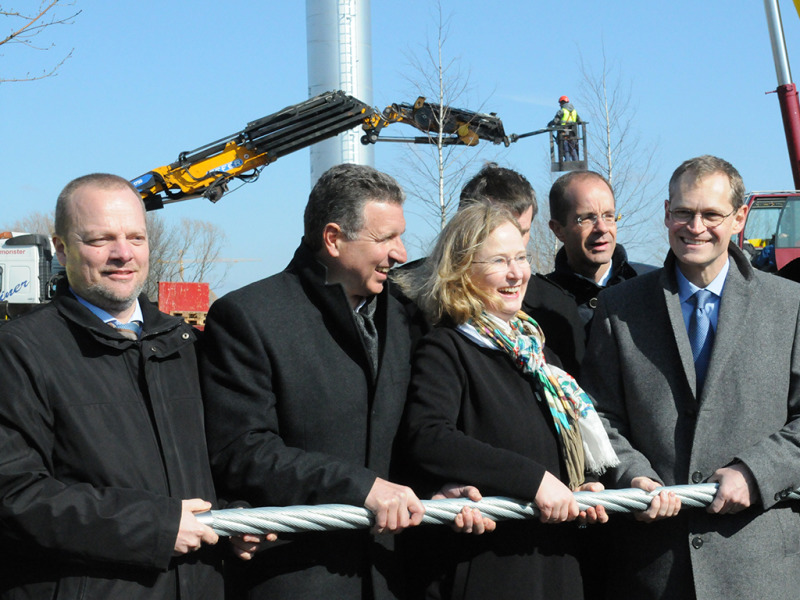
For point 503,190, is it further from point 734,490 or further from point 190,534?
point 190,534

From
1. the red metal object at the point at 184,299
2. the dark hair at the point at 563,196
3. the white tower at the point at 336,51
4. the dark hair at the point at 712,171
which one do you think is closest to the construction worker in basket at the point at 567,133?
the white tower at the point at 336,51

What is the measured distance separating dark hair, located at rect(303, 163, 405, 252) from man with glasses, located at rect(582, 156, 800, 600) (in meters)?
0.97

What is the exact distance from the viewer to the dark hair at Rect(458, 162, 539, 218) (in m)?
3.97

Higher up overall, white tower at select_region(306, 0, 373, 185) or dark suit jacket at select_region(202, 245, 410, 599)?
white tower at select_region(306, 0, 373, 185)

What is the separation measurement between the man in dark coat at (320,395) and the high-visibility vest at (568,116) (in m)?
A: 19.4

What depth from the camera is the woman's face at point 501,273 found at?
2957mm

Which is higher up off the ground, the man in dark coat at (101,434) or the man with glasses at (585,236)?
the man with glasses at (585,236)

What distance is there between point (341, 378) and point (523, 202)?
1518mm

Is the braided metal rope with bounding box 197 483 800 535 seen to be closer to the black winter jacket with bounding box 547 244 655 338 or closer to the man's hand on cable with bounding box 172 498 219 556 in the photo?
the man's hand on cable with bounding box 172 498 219 556

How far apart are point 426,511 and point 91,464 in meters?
0.90

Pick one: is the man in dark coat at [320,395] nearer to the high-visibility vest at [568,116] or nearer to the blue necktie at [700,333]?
the blue necktie at [700,333]

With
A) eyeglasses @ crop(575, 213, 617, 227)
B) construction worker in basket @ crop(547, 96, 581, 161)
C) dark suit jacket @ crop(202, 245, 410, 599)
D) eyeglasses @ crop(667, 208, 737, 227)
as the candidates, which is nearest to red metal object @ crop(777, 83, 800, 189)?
construction worker in basket @ crop(547, 96, 581, 161)

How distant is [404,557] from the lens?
2.88 metres

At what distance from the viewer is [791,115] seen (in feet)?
42.4
